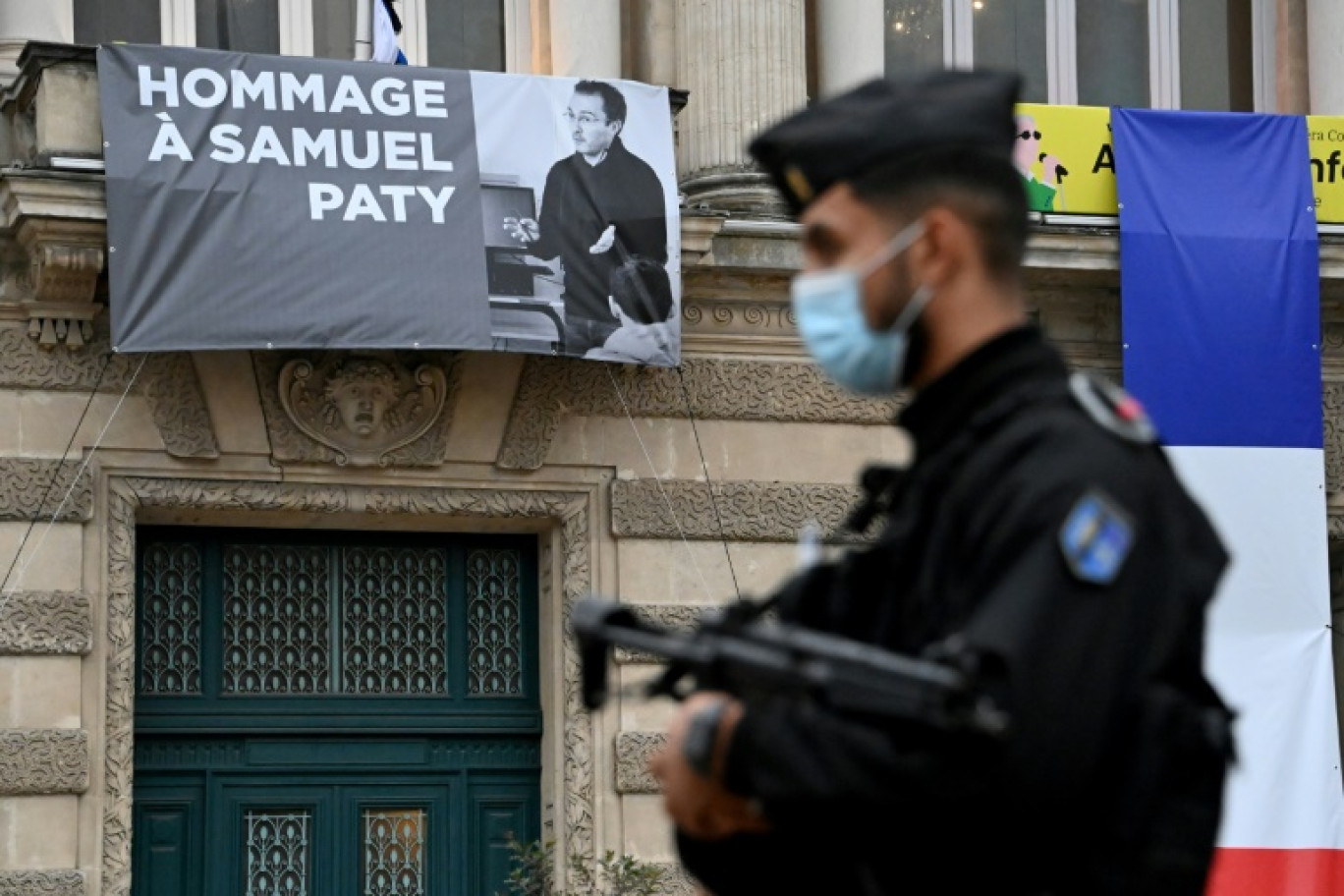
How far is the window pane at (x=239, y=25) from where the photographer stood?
49.7ft

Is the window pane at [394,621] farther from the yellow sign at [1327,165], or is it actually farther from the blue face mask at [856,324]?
the blue face mask at [856,324]

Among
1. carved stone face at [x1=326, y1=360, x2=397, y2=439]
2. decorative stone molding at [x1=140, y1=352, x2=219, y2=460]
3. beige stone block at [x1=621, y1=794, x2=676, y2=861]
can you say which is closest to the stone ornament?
carved stone face at [x1=326, y1=360, x2=397, y2=439]

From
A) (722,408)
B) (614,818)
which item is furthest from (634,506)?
(614,818)

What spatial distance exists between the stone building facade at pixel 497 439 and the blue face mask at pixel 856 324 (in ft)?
34.6

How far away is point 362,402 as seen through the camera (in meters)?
14.4

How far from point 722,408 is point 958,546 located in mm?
12040

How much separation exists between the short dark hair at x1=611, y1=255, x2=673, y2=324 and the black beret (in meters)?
10.7

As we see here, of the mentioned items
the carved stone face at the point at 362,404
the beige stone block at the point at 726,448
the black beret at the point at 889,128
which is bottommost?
the black beret at the point at 889,128

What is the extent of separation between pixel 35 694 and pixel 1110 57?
25.6 ft

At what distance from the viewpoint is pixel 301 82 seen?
13.9m

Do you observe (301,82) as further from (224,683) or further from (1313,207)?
(1313,207)

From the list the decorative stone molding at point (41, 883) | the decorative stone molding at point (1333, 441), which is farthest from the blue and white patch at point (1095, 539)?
the decorative stone molding at point (1333, 441)

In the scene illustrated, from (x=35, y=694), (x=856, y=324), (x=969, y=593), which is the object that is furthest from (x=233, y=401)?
(x=969, y=593)

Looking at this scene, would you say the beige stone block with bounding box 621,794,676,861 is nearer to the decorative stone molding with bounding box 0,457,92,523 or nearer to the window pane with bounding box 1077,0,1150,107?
the decorative stone molding with bounding box 0,457,92,523
